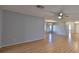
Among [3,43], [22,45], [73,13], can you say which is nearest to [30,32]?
[22,45]

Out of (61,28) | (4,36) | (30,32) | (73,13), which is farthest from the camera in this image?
(4,36)

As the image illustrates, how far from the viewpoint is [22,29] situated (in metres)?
3.69

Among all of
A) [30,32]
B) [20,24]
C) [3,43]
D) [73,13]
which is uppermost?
[73,13]

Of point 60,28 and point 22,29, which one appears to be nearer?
point 60,28

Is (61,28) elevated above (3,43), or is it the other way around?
(61,28)

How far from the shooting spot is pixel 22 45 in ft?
11.0

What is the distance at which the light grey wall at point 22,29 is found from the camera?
11.6ft

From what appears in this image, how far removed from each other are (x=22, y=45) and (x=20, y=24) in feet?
2.34

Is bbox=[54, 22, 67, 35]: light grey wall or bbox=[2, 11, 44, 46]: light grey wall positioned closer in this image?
bbox=[54, 22, 67, 35]: light grey wall

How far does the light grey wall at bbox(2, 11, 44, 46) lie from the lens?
3527mm

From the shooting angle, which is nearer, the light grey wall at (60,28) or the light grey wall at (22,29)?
the light grey wall at (60,28)
